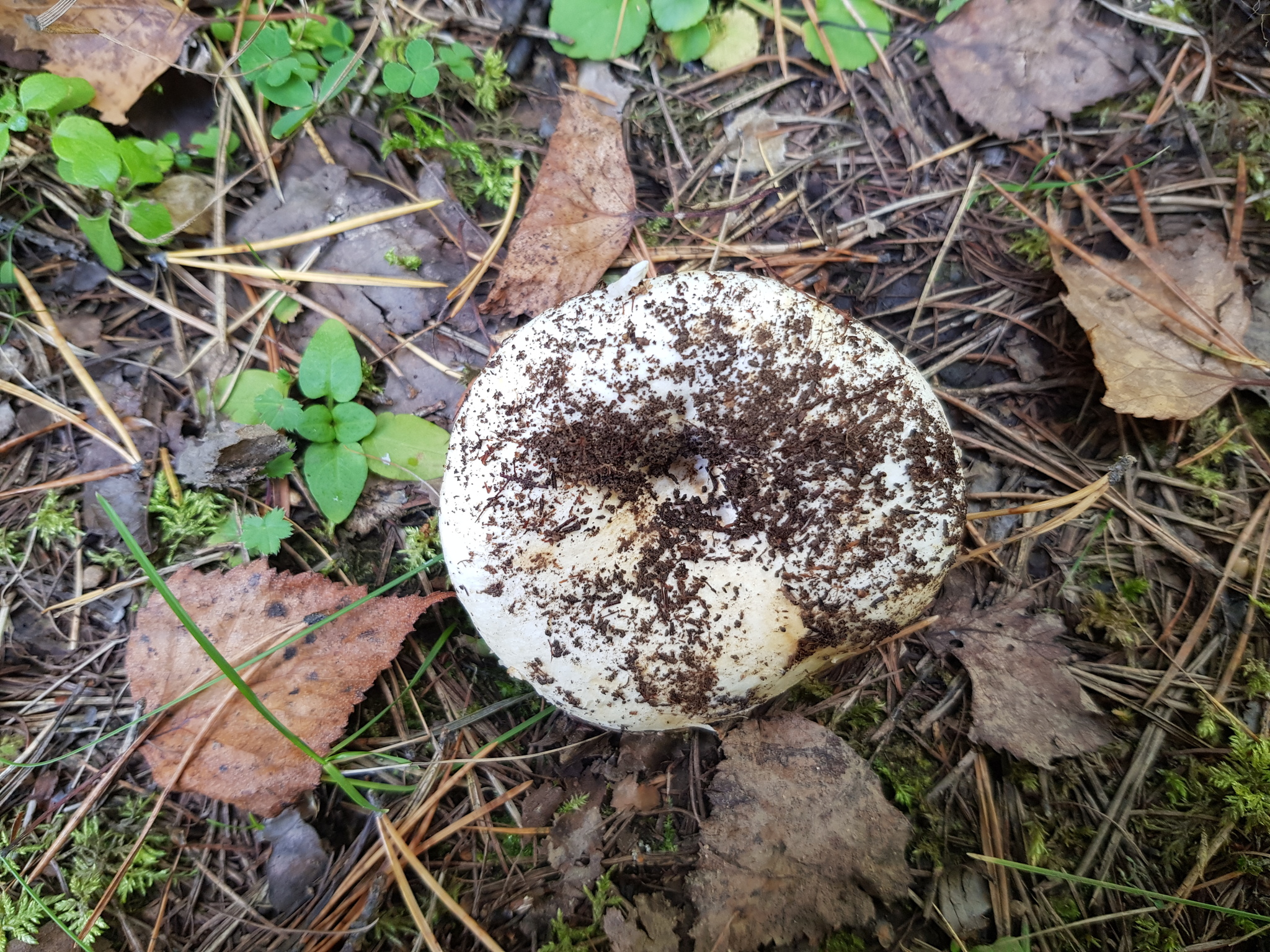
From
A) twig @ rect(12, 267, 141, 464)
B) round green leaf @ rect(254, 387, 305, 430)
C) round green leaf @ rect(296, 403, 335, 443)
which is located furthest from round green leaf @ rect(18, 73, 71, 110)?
round green leaf @ rect(296, 403, 335, 443)

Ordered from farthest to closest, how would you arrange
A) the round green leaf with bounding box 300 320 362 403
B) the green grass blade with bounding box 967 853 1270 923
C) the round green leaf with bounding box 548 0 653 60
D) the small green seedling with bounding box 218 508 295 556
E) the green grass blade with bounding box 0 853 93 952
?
1. the round green leaf with bounding box 548 0 653 60
2. the round green leaf with bounding box 300 320 362 403
3. the small green seedling with bounding box 218 508 295 556
4. the green grass blade with bounding box 0 853 93 952
5. the green grass blade with bounding box 967 853 1270 923

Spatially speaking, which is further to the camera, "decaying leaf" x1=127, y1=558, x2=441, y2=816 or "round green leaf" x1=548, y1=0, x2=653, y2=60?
"round green leaf" x1=548, y1=0, x2=653, y2=60

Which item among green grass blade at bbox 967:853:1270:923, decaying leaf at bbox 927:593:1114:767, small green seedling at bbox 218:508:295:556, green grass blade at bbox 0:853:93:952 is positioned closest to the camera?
green grass blade at bbox 967:853:1270:923

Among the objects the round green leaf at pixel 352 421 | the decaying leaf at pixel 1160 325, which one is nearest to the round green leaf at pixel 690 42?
the decaying leaf at pixel 1160 325

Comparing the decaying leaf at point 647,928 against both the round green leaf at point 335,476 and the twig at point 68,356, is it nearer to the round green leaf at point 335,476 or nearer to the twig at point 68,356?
the round green leaf at point 335,476

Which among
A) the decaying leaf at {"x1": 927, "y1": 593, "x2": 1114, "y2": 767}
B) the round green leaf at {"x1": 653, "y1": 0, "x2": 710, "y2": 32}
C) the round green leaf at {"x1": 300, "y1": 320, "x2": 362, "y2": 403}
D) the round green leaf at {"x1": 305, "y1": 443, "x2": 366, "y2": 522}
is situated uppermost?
the round green leaf at {"x1": 653, "y1": 0, "x2": 710, "y2": 32}

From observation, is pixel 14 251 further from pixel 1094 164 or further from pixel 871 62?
pixel 1094 164

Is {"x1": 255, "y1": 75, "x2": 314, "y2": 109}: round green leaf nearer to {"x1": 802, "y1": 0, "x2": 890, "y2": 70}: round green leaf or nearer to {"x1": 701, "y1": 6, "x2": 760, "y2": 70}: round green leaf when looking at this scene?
{"x1": 701, "y1": 6, "x2": 760, "y2": 70}: round green leaf
